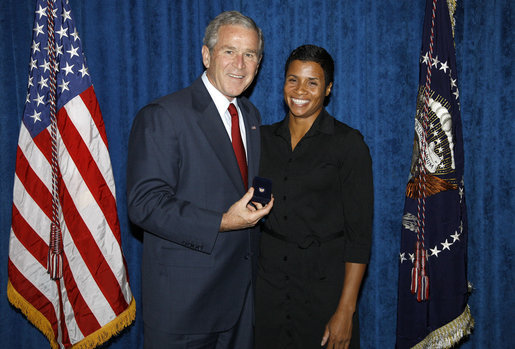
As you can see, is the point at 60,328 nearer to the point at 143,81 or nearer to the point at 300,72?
the point at 143,81

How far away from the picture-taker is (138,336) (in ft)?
10.5

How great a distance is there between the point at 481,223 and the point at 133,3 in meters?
3.06

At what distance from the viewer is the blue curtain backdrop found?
2711 mm

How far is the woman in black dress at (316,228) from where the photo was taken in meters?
1.82

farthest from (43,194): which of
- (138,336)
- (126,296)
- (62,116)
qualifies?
(138,336)

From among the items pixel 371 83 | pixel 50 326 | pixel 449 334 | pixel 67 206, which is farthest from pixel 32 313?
pixel 371 83

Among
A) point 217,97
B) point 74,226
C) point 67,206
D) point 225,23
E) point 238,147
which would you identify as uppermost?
point 225,23

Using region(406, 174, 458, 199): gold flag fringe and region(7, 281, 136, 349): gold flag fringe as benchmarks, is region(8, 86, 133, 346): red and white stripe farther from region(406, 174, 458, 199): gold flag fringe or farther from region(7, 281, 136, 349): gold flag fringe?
region(406, 174, 458, 199): gold flag fringe

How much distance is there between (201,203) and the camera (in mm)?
1778

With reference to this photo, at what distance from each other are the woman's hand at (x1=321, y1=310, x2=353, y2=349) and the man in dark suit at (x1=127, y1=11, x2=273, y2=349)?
401 millimetres

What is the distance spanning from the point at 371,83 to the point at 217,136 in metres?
1.50

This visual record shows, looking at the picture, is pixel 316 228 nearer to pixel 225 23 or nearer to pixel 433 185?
pixel 433 185

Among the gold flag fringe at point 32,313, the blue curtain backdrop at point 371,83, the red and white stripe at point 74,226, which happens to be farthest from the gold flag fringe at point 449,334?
the gold flag fringe at point 32,313

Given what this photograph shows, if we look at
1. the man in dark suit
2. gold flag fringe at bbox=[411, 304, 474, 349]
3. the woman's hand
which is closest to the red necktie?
the man in dark suit
